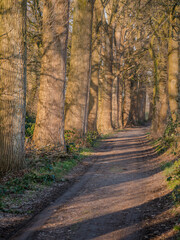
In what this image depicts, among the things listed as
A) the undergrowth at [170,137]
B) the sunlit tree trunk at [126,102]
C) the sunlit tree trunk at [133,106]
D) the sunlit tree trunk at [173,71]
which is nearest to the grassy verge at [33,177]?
the undergrowth at [170,137]

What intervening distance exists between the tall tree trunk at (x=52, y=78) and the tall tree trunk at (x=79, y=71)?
394 cm

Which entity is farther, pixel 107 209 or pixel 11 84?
pixel 11 84

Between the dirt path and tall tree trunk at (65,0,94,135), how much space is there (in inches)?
225

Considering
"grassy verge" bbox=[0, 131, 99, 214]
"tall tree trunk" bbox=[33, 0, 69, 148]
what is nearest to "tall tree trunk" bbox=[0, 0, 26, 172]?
"grassy verge" bbox=[0, 131, 99, 214]

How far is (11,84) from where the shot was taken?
324 inches

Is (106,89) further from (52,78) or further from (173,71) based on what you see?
(52,78)

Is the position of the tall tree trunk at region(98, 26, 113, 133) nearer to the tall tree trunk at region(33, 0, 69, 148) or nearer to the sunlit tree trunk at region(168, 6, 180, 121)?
the sunlit tree trunk at region(168, 6, 180, 121)

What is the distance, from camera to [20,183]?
305 inches

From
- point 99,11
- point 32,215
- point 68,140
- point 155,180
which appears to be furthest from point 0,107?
point 99,11

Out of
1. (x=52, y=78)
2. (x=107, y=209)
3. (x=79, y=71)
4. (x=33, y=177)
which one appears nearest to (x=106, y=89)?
(x=79, y=71)

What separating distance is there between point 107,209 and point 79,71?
10.7 meters

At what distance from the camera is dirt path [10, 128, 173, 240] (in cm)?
503

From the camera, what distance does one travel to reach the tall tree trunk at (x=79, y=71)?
1594cm

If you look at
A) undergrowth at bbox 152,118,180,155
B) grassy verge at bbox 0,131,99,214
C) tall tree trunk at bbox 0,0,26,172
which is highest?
tall tree trunk at bbox 0,0,26,172
